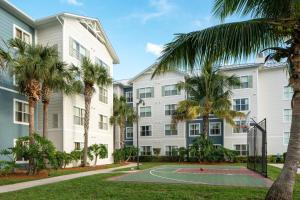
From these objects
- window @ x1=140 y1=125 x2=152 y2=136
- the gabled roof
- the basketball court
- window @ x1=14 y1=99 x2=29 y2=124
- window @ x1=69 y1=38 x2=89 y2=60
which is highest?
the gabled roof

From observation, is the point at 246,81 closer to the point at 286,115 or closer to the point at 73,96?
the point at 286,115

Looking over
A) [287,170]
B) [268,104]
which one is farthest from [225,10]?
[268,104]

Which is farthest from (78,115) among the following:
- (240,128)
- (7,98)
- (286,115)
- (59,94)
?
(286,115)

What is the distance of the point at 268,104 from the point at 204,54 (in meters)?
38.2

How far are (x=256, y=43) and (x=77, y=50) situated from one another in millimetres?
24182

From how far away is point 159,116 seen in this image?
49.9 m

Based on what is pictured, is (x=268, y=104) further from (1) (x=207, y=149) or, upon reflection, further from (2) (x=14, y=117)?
(2) (x=14, y=117)

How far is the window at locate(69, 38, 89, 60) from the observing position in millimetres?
30047

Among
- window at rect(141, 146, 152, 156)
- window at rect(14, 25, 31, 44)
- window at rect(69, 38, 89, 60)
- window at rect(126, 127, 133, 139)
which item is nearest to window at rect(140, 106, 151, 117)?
window at rect(126, 127, 133, 139)

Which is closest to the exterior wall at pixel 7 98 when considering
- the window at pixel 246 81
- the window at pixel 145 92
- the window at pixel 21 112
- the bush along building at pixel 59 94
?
the bush along building at pixel 59 94

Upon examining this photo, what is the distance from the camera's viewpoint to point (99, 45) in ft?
122

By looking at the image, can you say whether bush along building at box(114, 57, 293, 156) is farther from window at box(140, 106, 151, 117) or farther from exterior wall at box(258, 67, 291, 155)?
window at box(140, 106, 151, 117)

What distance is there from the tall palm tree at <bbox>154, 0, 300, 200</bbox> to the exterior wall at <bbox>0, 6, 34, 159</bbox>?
55.0ft

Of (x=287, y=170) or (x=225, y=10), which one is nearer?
(x=287, y=170)
